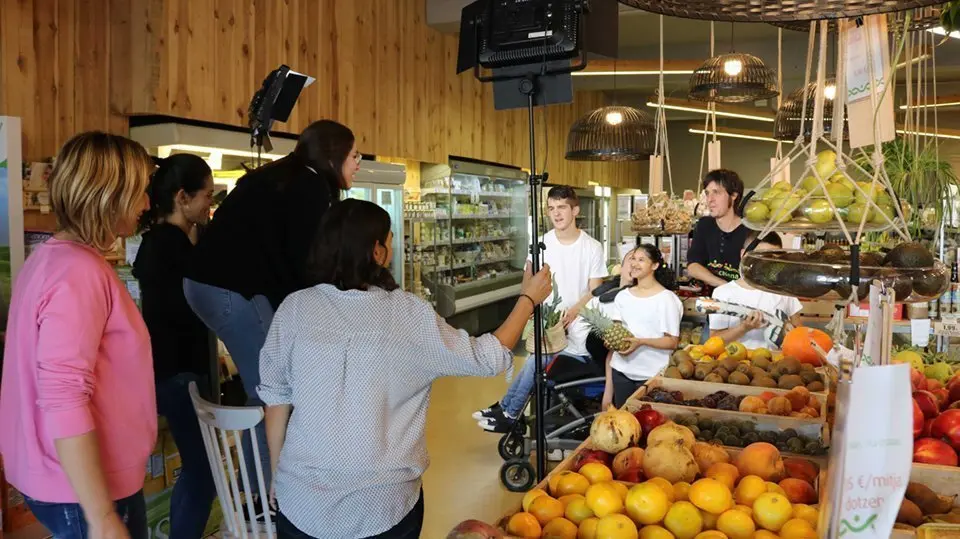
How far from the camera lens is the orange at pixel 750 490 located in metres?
1.76

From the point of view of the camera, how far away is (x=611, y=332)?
4160mm

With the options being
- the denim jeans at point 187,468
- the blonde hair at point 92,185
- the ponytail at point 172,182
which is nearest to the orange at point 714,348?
the denim jeans at point 187,468

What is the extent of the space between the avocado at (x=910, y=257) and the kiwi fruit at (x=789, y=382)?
4.01 ft

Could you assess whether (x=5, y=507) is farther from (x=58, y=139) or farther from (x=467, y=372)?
(x=467, y=372)

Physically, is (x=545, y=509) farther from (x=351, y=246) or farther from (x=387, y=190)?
(x=387, y=190)

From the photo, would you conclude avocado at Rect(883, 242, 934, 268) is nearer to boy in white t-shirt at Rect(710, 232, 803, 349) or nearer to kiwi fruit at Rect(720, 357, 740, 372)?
kiwi fruit at Rect(720, 357, 740, 372)

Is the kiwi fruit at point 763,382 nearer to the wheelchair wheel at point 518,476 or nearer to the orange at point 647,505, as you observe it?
the orange at point 647,505

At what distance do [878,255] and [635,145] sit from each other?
415 cm

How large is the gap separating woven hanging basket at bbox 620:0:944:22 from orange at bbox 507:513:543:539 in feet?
3.41

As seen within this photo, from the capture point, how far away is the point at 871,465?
1.05 m

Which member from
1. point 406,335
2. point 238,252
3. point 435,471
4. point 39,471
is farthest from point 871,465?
point 435,471

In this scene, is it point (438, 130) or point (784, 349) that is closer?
point (784, 349)

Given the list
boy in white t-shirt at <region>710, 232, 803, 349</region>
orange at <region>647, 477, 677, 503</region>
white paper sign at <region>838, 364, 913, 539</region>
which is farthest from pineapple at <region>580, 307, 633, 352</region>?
white paper sign at <region>838, 364, 913, 539</region>

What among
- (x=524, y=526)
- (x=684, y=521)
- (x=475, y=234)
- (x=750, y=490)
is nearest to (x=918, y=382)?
(x=750, y=490)
